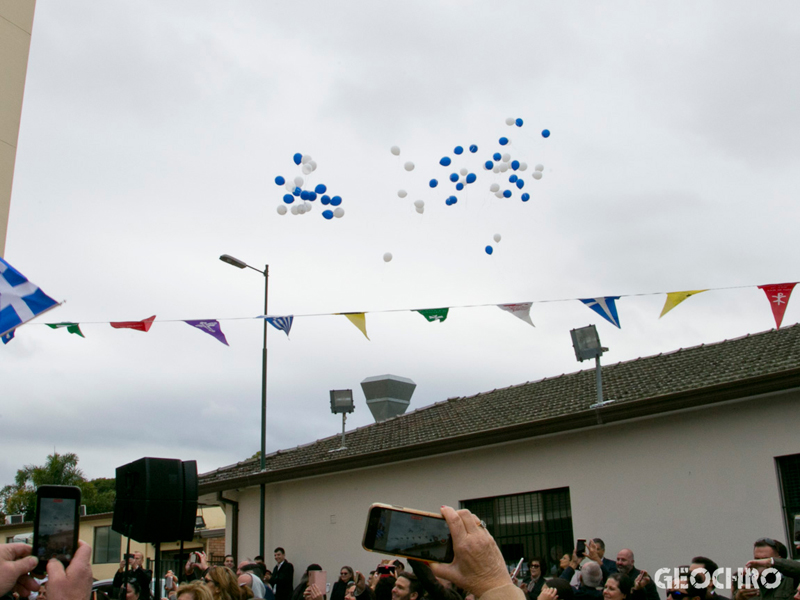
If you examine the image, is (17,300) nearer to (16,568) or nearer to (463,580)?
(16,568)

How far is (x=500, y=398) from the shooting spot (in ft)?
56.1

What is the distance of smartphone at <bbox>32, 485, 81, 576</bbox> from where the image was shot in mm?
2234

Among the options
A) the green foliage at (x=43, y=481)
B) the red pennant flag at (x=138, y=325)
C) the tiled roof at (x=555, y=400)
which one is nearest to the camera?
the tiled roof at (x=555, y=400)

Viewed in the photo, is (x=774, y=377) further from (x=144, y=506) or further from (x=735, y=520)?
(x=144, y=506)

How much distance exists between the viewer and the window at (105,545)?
87.6 ft

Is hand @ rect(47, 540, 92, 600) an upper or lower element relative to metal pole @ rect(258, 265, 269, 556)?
lower

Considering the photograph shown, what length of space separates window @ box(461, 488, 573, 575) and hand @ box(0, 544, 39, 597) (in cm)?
1010

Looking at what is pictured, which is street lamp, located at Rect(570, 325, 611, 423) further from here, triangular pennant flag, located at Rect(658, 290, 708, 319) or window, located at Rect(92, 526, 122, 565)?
window, located at Rect(92, 526, 122, 565)

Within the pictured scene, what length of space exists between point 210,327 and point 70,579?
10.4 metres

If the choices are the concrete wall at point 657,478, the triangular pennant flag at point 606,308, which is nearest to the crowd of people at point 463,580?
the concrete wall at point 657,478

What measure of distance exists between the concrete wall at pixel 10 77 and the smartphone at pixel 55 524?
8.26m

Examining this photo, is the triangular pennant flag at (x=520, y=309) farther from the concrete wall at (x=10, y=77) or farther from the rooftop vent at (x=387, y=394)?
the rooftop vent at (x=387, y=394)

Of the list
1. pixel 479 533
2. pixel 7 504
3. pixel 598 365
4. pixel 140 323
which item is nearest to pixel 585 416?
pixel 598 365

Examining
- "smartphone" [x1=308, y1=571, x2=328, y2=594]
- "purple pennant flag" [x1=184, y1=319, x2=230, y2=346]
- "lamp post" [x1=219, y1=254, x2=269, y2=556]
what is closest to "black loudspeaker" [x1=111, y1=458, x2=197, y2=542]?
"smartphone" [x1=308, y1=571, x2=328, y2=594]
